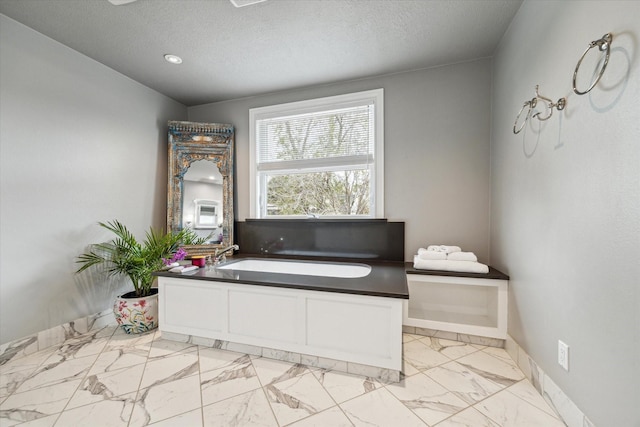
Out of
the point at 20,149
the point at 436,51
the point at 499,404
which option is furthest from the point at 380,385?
the point at 20,149

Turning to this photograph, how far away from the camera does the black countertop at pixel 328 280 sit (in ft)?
5.56

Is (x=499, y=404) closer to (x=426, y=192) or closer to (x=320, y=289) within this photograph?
(x=320, y=289)

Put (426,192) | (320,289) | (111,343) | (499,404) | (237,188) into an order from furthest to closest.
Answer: (237,188)
(426,192)
(111,343)
(320,289)
(499,404)

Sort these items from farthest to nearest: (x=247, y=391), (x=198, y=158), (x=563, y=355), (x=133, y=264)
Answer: (x=198, y=158) → (x=133, y=264) → (x=247, y=391) → (x=563, y=355)

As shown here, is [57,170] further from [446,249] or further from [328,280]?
[446,249]

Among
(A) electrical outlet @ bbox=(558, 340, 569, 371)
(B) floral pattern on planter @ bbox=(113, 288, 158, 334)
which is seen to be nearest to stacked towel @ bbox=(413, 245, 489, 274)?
(A) electrical outlet @ bbox=(558, 340, 569, 371)

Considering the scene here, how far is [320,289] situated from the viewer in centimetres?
177

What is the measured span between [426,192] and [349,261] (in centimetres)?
105

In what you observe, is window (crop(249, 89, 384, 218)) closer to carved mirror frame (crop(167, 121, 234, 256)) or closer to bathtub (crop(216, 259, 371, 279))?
carved mirror frame (crop(167, 121, 234, 256))

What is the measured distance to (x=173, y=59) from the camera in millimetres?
2430

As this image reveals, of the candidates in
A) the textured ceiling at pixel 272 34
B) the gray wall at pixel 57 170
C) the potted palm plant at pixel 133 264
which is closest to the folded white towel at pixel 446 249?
the textured ceiling at pixel 272 34

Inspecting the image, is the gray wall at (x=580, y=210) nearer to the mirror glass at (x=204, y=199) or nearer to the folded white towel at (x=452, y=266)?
the folded white towel at (x=452, y=266)

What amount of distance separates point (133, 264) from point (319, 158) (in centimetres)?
211

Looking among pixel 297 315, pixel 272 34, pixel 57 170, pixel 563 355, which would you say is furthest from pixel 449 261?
pixel 57 170
